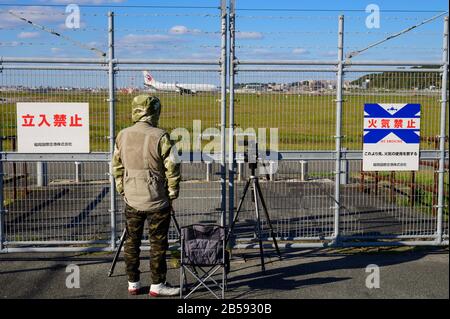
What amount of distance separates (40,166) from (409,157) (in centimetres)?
770

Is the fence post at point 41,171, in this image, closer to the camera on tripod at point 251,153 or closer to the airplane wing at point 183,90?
the airplane wing at point 183,90

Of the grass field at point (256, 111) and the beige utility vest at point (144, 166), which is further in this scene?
the grass field at point (256, 111)

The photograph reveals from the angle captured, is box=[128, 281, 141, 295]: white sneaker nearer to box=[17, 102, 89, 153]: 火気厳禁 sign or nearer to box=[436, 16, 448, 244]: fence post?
box=[17, 102, 89, 153]: 火気厳禁 sign

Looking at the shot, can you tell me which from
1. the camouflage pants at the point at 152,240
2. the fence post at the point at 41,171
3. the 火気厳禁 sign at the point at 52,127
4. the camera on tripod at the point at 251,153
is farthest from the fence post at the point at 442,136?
Answer: the fence post at the point at 41,171

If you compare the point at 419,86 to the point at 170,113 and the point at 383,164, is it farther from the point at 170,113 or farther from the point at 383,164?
the point at 170,113

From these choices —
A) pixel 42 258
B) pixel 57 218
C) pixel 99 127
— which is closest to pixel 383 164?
pixel 99 127

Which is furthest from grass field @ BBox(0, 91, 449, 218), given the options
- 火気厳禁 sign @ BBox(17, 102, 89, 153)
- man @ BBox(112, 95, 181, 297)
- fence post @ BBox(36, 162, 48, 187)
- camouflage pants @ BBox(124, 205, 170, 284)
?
fence post @ BBox(36, 162, 48, 187)

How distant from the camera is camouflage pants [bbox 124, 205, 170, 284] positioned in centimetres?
612

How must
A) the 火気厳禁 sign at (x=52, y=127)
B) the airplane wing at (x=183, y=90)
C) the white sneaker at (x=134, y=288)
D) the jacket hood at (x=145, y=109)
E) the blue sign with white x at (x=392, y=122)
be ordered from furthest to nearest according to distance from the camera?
1. the blue sign with white x at (x=392, y=122)
2. the 火気厳禁 sign at (x=52, y=127)
3. the airplane wing at (x=183, y=90)
4. the white sneaker at (x=134, y=288)
5. the jacket hood at (x=145, y=109)

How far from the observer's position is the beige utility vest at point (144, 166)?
5.97 m

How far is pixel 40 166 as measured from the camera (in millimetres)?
11859

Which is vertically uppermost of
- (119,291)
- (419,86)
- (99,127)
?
(419,86)

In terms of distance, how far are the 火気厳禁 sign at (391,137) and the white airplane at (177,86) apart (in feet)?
7.40

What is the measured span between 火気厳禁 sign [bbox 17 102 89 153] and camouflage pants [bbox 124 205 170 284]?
1.75 metres
